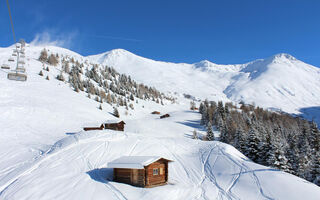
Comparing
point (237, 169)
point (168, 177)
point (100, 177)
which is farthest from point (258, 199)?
point (100, 177)

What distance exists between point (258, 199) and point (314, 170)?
51.7 feet

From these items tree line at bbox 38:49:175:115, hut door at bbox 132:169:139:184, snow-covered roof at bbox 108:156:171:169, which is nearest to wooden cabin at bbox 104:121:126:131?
tree line at bbox 38:49:175:115

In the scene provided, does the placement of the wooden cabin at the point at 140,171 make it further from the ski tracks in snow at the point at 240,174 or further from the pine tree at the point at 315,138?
the pine tree at the point at 315,138

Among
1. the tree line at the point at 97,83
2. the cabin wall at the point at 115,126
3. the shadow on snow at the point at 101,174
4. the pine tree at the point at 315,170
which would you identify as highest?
the tree line at the point at 97,83

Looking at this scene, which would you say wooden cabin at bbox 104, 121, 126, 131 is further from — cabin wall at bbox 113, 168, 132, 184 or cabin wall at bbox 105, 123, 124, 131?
cabin wall at bbox 113, 168, 132, 184

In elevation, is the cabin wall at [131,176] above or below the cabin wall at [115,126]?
below

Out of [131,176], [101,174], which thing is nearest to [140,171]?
[131,176]

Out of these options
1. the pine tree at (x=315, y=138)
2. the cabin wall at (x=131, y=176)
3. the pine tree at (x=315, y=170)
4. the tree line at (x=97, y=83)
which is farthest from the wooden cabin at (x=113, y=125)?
the pine tree at (x=315, y=138)

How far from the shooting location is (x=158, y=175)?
19547 mm

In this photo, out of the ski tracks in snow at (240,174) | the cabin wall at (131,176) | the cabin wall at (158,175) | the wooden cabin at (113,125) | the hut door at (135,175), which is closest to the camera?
the ski tracks in snow at (240,174)

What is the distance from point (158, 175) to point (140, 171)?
2101 mm

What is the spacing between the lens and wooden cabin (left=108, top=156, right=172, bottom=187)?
18328 mm

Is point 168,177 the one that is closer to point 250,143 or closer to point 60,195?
point 60,195

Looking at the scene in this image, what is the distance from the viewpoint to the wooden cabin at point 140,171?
18328 millimetres
